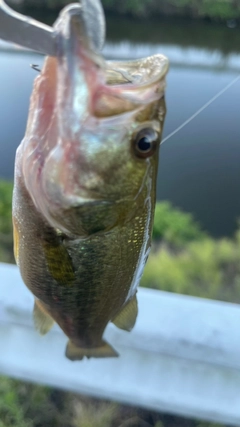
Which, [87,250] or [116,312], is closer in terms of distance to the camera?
[87,250]

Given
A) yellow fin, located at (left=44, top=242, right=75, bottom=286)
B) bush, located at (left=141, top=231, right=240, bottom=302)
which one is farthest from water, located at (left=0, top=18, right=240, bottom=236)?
yellow fin, located at (left=44, top=242, right=75, bottom=286)

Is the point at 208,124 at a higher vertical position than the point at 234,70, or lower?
lower

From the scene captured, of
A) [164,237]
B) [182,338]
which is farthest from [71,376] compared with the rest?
[164,237]

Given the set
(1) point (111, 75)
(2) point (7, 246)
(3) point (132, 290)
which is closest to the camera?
(1) point (111, 75)

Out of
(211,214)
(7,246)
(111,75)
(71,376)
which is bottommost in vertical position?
(211,214)

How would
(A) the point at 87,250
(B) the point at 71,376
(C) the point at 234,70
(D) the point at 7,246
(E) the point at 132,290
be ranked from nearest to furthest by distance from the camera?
(A) the point at 87,250 < (E) the point at 132,290 < (B) the point at 71,376 < (D) the point at 7,246 < (C) the point at 234,70

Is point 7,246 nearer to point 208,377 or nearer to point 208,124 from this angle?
point 208,377

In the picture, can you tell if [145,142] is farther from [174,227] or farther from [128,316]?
[174,227]

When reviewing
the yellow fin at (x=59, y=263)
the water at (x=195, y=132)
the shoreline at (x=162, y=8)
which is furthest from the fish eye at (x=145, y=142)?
the shoreline at (x=162, y=8)
